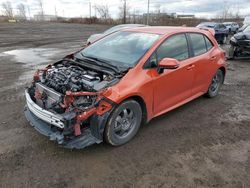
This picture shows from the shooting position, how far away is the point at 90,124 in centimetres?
329

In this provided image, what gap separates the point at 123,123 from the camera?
12.2 ft

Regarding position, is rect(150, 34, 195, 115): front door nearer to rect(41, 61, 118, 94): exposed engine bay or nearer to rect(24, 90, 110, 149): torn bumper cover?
rect(41, 61, 118, 94): exposed engine bay

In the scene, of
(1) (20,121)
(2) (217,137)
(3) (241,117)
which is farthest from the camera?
(3) (241,117)

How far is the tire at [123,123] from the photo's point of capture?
345 centimetres

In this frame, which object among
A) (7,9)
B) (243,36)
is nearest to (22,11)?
(7,9)

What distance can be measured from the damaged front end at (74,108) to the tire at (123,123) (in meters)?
Answer: 0.14

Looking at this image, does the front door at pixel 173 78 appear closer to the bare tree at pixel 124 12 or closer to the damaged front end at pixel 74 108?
the damaged front end at pixel 74 108

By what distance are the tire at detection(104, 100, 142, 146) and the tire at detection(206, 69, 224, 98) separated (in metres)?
2.55

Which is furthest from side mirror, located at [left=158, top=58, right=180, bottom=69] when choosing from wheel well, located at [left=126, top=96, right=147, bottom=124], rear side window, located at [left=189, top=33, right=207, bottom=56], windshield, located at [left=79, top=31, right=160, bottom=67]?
rear side window, located at [left=189, top=33, right=207, bottom=56]

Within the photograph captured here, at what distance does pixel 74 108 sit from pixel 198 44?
118 inches

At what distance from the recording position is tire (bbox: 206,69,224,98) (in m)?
5.74

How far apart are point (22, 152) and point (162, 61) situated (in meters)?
2.40

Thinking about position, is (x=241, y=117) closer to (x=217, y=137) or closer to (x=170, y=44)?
(x=217, y=137)

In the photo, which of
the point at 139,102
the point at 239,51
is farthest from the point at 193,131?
the point at 239,51
